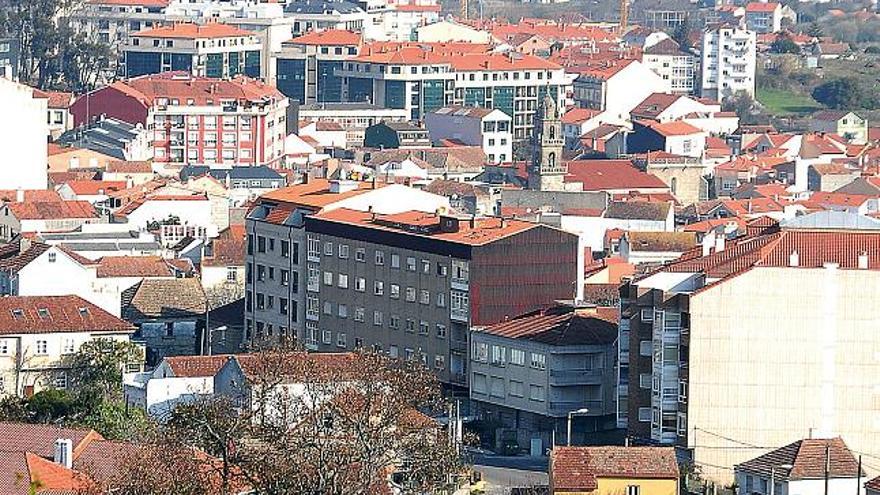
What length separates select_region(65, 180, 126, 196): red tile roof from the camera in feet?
225

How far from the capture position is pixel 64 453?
33.6 m

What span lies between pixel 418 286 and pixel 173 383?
266 inches

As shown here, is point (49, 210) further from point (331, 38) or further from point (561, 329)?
point (331, 38)

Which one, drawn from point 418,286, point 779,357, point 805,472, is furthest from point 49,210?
point 805,472

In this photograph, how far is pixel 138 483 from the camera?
2886cm

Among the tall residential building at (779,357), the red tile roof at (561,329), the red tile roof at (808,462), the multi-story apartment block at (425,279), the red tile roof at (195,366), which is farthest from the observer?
the multi-story apartment block at (425,279)

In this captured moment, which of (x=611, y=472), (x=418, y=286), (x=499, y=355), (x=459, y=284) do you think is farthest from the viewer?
(x=418, y=286)

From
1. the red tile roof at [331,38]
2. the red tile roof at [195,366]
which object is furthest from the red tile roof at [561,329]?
the red tile roof at [331,38]

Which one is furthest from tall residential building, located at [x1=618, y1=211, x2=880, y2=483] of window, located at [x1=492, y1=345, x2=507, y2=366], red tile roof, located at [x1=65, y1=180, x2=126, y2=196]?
red tile roof, located at [x1=65, y1=180, x2=126, y2=196]

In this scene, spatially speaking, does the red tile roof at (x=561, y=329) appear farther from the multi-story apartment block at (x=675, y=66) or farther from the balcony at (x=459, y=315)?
A: the multi-story apartment block at (x=675, y=66)

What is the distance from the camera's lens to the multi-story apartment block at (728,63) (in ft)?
367

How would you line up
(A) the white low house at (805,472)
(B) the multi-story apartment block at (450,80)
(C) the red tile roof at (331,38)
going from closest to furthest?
(A) the white low house at (805,472) < (B) the multi-story apartment block at (450,80) < (C) the red tile roof at (331,38)

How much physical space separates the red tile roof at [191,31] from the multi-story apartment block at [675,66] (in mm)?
16739

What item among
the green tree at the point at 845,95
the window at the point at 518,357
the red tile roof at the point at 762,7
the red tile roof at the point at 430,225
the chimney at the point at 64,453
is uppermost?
the red tile roof at the point at 430,225
